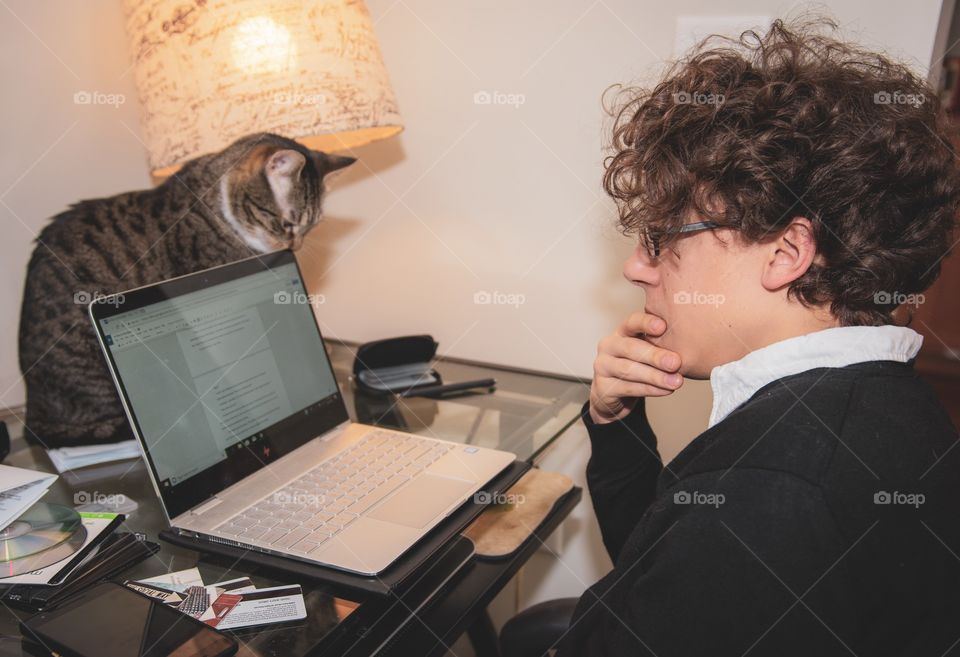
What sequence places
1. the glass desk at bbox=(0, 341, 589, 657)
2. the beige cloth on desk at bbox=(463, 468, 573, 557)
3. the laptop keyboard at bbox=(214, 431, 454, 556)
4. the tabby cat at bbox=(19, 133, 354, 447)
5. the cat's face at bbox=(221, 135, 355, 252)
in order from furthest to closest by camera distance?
the cat's face at bbox=(221, 135, 355, 252) < the tabby cat at bbox=(19, 133, 354, 447) < the beige cloth on desk at bbox=(463, 468, 573, 557) < the laptop keyboard at bbox=(214, 431, 454, 556) < the glass desk at bbox=(0, 341, 589, 657)

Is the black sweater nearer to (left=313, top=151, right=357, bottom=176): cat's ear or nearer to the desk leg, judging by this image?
the desk leg

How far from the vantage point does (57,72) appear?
4.16 ft

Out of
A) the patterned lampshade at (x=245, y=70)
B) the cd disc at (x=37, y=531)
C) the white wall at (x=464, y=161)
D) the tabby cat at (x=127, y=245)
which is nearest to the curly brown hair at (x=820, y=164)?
the white wall at (x=464, y=161)

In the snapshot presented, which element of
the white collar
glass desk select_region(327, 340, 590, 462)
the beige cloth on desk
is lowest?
the beige cloth on desk

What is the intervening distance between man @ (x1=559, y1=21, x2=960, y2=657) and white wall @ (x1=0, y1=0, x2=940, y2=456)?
0.37 meters

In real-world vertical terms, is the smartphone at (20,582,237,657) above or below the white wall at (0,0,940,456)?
below

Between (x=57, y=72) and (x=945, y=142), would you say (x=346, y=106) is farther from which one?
(x=945, y=142)

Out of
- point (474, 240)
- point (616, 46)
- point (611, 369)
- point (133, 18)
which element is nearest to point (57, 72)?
point (133, 18)

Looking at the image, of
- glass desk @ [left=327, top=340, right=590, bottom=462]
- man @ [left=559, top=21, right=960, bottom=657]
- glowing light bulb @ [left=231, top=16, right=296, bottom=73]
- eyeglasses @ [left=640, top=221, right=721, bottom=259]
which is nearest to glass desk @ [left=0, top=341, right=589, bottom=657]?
glass desk @ [left=327, top=340, right=590, bottom=462]

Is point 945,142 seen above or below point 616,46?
below

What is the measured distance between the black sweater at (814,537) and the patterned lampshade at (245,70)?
81 cm

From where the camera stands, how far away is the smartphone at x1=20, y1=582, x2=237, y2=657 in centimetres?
60

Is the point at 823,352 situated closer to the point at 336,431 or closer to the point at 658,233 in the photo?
the point at 658,233

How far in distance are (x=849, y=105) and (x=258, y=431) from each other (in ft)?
2.72
